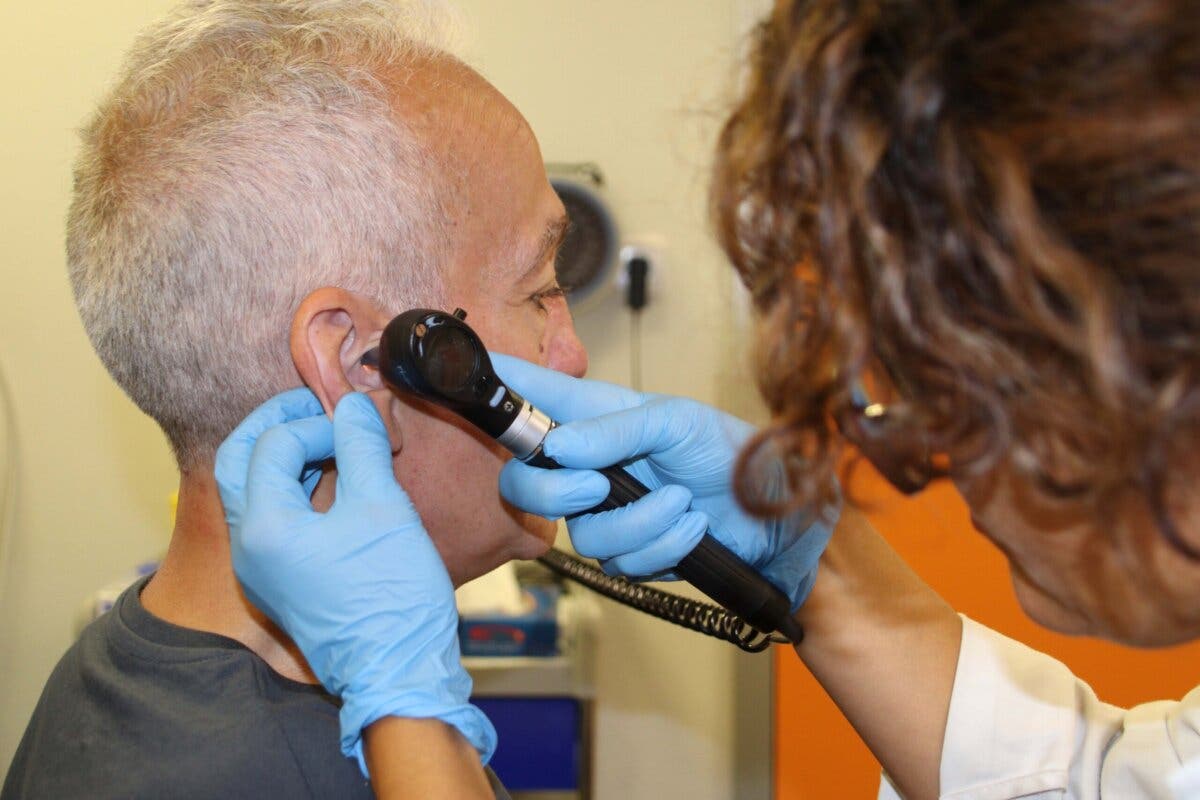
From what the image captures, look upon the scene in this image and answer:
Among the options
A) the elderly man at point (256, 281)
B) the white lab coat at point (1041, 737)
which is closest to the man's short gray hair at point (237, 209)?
the elderly man at point (256, 281)

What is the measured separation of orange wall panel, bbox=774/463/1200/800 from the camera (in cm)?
160

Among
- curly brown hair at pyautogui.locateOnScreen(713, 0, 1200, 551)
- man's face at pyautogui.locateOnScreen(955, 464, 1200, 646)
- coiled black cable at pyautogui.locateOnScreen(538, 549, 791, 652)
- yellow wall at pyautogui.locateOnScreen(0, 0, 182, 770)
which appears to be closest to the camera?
curly brown hair at pyautogui.locateOnScreen(713, 0, 1200, 551)

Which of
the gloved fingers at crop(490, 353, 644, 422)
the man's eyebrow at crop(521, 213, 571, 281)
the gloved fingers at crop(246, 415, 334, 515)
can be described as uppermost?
the man's eyebrow at crop(521, 213, 571, 281)

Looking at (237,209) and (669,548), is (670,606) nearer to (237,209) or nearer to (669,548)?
(669,548)

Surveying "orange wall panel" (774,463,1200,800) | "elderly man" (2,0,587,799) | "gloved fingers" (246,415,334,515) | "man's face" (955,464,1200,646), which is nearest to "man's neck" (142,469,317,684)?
"elderly man" (2,0,587,799)

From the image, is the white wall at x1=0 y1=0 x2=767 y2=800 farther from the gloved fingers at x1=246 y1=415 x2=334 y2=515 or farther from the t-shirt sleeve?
the gloved fingers at x1=246 y1=415 x2=334 y2=515

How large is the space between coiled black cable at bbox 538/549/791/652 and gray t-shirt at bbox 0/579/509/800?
429 mm

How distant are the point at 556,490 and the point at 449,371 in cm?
15

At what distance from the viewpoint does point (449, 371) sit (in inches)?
33.0

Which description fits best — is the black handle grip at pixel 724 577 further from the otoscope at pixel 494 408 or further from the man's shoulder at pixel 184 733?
the man's shoulder at pixel 184 733

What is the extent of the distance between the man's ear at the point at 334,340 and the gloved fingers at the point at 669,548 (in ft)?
0.97

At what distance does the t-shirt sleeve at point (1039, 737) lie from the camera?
978mm

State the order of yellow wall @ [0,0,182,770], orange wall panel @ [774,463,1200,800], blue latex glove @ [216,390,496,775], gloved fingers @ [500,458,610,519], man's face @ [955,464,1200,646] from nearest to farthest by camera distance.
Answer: man's face @ [955,464,1200,646] → blue latex glove @ [216,390,496,775] → gloved fingers @ [500,458,610,519] → orange wall panel @ [774,463,1200,800] → yellow wall @ [0,0,182,770]

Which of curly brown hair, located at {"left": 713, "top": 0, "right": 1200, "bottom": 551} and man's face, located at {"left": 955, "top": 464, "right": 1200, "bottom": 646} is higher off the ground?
curly brown hair, located at {"left": 713, "top": 0, "right": 1200, "bottom": 551}
